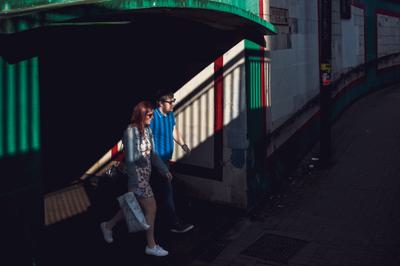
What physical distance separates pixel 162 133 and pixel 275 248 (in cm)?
218

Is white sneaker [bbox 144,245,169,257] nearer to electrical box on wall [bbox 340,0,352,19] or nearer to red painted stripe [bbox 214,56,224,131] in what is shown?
red painted stripe [bbox 214,56,224,131]

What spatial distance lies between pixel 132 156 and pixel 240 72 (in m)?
2.75

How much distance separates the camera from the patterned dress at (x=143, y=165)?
658 centimetres

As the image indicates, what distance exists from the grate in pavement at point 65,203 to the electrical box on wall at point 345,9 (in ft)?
26.8

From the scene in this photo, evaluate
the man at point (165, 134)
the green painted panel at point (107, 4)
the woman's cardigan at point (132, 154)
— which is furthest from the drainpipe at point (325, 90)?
the woman's cardigan at point (132, 154)

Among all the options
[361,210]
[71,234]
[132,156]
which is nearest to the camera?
[132,156]

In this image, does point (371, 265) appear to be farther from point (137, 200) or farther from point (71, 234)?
point (71, 234)

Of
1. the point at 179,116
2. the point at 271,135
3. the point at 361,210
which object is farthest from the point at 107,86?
the point at 361,210

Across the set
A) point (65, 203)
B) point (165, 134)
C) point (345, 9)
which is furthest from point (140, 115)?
point (345, 9)

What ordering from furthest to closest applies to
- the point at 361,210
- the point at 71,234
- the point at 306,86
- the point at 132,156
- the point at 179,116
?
the point at 306,86
the point at 179,116
the point at 361,210
the point at 71,234
the point at 132,156

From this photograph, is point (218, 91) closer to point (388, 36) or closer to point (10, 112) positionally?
point (10, 112)

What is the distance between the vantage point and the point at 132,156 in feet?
21.3

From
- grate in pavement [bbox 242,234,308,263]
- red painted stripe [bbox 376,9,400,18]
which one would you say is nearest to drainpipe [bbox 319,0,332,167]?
grate in pavement [bbox 242,234,308,263]

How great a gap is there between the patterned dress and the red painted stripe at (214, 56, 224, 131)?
2281 millimetres
